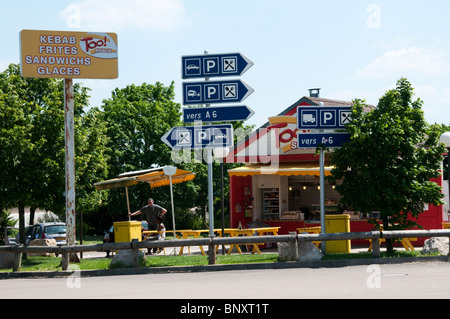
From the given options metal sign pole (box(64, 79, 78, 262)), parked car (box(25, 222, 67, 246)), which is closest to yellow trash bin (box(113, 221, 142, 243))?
metal sign pole (box(64, 79, 78, 262))

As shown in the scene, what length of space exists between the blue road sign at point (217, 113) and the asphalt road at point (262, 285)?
12.5ft

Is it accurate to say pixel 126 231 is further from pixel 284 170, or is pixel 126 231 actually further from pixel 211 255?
pixel 284 170

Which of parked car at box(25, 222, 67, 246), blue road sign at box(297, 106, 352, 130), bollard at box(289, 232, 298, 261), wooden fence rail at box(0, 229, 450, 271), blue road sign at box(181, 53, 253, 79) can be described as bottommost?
parked car at box(25, 222, 67, 246)

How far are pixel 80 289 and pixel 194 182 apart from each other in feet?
129

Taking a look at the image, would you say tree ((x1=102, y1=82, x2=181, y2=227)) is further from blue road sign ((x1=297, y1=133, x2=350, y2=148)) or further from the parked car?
blue road sign ((x1=297, y1=133, x2=350, y2=148))

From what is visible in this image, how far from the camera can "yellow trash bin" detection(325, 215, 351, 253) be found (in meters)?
16.7

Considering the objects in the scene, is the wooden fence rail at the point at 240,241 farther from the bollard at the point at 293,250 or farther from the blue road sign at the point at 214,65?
the blue road sign at the point at 214,65

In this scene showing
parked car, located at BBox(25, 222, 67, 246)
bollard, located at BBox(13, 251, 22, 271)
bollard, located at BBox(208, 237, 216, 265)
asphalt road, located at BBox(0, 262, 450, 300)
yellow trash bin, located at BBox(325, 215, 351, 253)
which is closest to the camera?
asphalt road, located at BBox(0, 262, 450, 300)

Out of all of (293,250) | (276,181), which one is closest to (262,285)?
(293,250)

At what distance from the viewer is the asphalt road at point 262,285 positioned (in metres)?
9.09

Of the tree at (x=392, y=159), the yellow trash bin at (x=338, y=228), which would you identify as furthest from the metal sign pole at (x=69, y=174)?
the tree at (x=392, y=159)

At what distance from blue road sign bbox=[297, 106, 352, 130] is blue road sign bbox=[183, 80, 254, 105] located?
1.73m

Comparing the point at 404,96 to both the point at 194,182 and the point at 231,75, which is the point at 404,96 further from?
the point at 194,182

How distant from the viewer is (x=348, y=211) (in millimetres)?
23219
